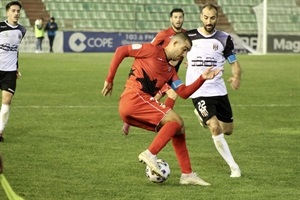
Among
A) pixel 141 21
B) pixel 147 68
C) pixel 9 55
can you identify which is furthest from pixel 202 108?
pixel 141 21

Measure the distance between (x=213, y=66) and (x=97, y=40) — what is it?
42103 millimetres

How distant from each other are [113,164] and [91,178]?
56.1 inches

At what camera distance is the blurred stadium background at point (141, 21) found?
2130 inches

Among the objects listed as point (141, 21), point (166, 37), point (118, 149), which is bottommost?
point (141, 21)

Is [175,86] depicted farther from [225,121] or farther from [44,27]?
[44,27]

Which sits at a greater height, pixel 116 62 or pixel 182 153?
pixel 116 62

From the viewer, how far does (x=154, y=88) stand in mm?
10766

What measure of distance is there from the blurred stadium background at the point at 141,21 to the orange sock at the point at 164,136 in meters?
43.5

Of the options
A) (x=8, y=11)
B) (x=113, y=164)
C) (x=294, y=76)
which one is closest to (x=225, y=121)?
(x=113, y=164)

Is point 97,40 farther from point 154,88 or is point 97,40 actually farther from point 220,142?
point 154,88

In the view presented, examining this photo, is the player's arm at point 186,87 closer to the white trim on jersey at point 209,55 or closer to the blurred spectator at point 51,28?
the white trim on jersey at point 209,55

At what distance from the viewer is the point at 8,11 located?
1573 cm

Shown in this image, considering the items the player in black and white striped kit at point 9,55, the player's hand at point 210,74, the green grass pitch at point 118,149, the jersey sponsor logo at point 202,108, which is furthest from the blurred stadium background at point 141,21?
the player's hand at point 210,74

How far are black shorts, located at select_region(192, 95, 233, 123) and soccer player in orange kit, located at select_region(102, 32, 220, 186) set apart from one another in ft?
4.47
